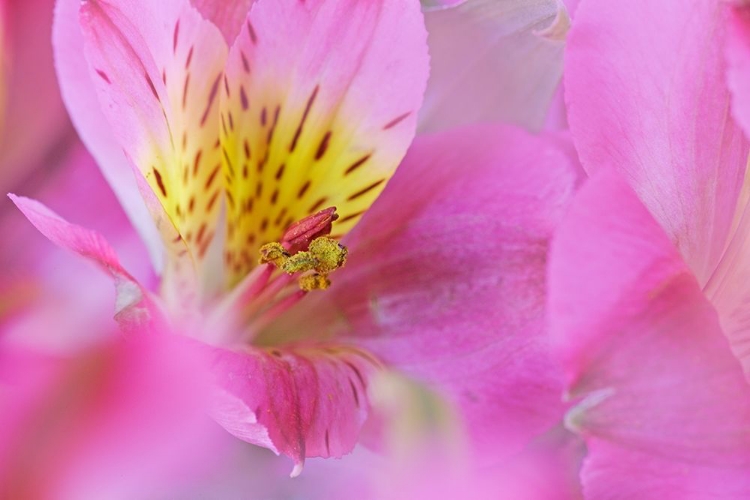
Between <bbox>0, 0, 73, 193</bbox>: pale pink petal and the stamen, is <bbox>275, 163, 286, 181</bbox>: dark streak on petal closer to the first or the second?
the stamen

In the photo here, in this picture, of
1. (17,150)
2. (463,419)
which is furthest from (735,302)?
(17,150)

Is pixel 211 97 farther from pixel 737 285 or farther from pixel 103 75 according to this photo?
pixel 737 285

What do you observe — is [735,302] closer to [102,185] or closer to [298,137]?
[298,137]

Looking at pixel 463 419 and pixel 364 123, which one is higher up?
pixel 364 123

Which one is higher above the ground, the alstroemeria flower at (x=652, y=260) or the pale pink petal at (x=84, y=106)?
the pale pink petal at (x=84, y=106)

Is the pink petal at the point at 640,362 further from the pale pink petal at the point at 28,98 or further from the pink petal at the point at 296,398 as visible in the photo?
the pale pink petal at the point at 28,98

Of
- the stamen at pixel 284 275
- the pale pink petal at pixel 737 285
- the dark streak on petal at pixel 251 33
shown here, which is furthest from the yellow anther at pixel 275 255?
the pale pink petal at pixel 737 285
